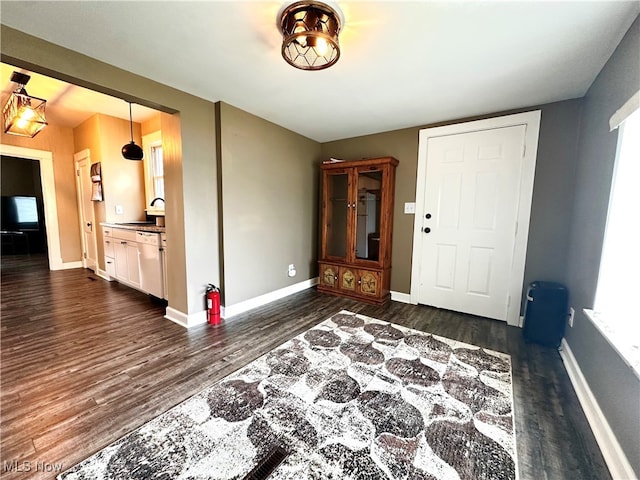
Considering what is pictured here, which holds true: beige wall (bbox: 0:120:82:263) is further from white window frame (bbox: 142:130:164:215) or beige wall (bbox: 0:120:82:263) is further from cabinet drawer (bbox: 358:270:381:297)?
cabinet drawer (bbox: 358:270:381:297)

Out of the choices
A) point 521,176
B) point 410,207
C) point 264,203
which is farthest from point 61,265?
point 521,176

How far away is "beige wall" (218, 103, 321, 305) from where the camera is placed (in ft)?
9.09

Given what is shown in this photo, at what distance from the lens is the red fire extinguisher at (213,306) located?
2.65m

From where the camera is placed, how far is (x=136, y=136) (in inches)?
169

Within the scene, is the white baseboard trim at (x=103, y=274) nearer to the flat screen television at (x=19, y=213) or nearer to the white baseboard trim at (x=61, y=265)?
the white baseboard trim at (x=61, y=265)

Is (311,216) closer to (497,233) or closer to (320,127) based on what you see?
(320,127)

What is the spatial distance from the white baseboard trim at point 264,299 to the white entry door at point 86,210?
3420 mm

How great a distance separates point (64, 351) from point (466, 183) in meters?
4.12

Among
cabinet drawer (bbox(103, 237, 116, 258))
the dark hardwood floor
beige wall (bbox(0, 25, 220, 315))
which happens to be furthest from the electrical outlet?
cabinet drawer (bbox(103, 237, 116, 258))

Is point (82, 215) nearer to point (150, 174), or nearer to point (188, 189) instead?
point (150, 174)

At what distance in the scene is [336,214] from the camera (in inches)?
143

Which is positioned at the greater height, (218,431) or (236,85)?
(236,85)

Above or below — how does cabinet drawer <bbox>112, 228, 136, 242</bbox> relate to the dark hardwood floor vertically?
above

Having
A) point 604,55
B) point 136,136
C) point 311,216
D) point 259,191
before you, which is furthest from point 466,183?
point 136,136
